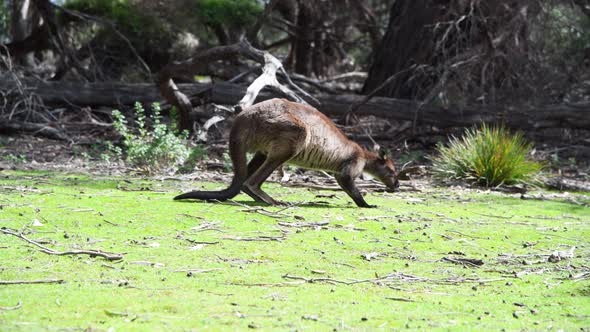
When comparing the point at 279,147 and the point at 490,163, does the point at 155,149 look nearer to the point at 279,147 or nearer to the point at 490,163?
the point at 279,147

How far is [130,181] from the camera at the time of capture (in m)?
9.35

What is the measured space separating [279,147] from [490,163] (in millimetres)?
A: 4018

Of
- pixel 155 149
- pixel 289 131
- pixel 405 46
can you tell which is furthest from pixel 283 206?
pixel 405 46

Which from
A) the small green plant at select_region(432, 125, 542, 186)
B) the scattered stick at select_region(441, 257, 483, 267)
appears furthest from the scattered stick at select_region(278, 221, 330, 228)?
the small green plant at select_region(432, 125, 542, 186)

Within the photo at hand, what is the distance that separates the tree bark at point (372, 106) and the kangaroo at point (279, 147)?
4290 millimetres

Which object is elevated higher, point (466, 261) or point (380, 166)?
point (380, 166)

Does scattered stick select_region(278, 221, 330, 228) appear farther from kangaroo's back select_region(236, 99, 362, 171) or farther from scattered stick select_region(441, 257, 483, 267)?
scattered stick select_region(441, 257, 483, 267)

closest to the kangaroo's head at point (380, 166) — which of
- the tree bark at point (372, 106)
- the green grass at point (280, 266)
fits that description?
the green grass at point (280, 266)

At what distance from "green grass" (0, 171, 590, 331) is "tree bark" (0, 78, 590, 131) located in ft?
15.2

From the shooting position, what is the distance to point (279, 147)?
7852 mm

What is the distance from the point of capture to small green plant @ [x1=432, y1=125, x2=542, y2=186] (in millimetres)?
10711

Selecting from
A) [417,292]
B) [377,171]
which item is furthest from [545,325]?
[377,171]

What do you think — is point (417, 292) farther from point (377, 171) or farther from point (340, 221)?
point (377, 171)

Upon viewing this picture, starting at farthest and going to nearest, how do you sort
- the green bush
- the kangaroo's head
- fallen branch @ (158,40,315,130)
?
the green bush, fallen branch @ (158,40,315,130), the kangaroo's head
